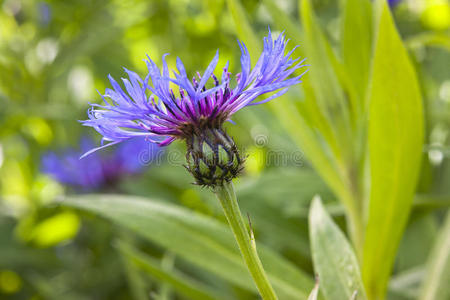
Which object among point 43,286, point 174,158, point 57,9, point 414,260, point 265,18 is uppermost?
point 57,9

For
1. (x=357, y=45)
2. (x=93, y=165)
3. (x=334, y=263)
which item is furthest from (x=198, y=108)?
(x=93, y=165)

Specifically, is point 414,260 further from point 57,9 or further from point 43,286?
point 57,9

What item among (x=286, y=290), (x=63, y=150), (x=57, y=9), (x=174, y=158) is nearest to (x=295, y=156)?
(x=174, y=158)

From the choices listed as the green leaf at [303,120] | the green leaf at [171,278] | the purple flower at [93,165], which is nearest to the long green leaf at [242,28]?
the green leaf at [303,120]

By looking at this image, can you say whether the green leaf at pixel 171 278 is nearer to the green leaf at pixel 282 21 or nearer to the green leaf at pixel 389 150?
the green leaf at pixel 389 150

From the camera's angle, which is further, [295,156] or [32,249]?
[32,249]
